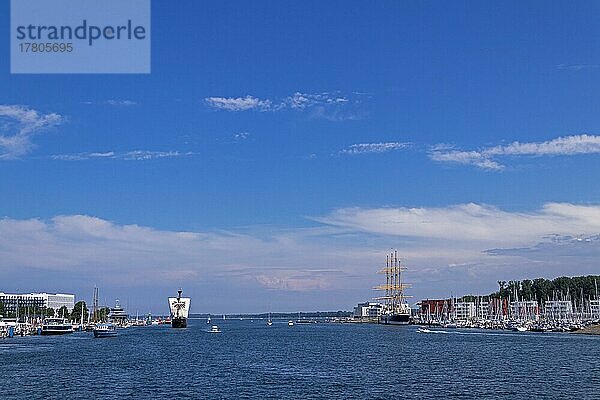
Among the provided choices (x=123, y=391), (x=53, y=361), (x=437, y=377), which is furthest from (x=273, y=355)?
(x=123, y=391)

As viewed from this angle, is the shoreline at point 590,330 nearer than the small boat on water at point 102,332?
No

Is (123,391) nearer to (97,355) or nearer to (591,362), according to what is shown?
(97,355)

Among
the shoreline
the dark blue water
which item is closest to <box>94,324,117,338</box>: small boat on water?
the dark blue water

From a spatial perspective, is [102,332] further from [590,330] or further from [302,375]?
[590,330]

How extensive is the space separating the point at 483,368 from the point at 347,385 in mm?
18695

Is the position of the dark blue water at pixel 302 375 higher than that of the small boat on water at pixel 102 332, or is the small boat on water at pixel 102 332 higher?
the dark blue water at pixel 302 375

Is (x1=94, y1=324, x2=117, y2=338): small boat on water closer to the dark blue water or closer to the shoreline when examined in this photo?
the dark blue water

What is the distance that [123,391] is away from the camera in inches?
1870

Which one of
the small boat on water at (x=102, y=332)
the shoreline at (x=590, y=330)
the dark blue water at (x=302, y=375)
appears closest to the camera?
the dark blue water at (x=302, y=375)

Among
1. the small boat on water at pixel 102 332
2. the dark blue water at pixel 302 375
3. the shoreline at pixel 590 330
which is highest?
the dark blue water at pixel 302 375

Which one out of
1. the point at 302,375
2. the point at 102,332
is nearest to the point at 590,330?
the point at 102,332

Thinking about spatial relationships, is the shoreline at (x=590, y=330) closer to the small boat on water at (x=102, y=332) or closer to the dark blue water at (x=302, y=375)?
the dark blue water at (x=302, y=375)

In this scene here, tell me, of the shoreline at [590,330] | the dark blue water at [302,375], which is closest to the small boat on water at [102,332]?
the dark blue water at [302,375]

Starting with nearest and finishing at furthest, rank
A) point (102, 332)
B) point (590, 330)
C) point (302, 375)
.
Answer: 1. point (302, 375)
2. point (102, 332)
3. point (590, 330)
